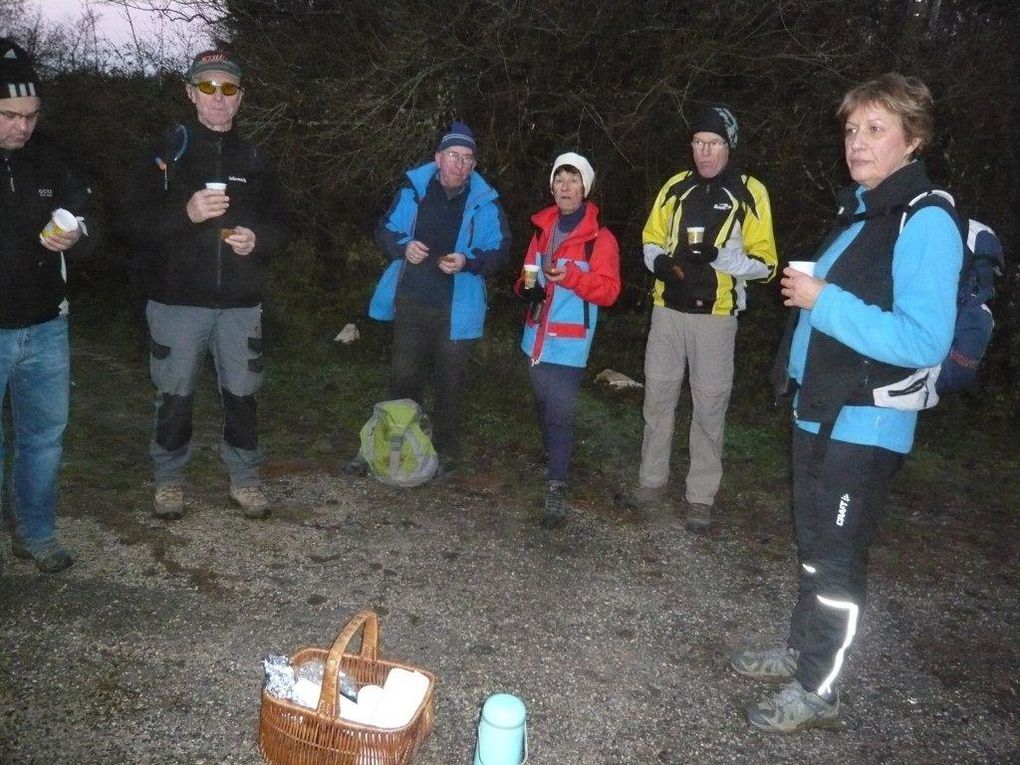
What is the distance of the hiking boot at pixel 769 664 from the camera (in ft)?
10.6

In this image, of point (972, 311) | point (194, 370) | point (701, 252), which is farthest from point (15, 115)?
point (972, 311)

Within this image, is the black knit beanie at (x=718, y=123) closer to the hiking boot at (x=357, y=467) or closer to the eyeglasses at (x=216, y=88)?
the eyeglasses at (x=216, y=88)

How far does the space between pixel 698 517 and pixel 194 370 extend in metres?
2.83

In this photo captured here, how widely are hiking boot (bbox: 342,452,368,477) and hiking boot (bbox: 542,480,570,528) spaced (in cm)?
120

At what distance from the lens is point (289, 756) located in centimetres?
238

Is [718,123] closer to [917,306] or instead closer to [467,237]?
[467,237]

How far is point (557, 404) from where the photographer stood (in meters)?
4.53

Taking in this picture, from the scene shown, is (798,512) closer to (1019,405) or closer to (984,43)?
(1019,405)

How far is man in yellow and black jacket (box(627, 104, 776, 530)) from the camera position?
4133 millimetres

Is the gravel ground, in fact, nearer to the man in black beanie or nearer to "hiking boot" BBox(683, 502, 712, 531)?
"hiking boot" BBox(683, 502, 712, 531)

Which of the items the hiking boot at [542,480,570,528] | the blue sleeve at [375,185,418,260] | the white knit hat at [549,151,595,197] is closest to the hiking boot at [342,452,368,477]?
the hiking boot at [542,480,570,528]

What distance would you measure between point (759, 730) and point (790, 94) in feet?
22.4

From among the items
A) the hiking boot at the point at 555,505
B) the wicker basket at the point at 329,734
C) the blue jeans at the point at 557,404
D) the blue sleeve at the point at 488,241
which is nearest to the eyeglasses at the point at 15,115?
the blue sleeve at the point at 488,241

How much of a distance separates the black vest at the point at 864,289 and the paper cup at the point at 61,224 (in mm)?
2768
